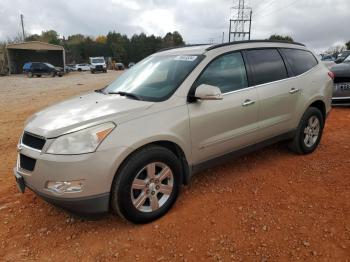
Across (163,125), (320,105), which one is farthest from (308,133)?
(163,125)

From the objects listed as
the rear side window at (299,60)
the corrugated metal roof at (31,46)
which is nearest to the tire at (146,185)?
the rear side window at (299,60)

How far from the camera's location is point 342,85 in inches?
340

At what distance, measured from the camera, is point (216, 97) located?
3424 millimetres

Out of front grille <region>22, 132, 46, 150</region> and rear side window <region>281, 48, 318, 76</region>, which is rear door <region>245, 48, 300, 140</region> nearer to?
rear side window <region>281, 48, 318, 76</region>

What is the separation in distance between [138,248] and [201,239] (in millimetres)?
592

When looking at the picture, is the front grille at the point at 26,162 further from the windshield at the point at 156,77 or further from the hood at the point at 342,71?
the hood at the point at 342,71

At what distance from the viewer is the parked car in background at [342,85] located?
8.56 meters

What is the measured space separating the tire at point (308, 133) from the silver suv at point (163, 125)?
0.02 metres

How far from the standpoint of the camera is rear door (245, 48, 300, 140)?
13.9ft

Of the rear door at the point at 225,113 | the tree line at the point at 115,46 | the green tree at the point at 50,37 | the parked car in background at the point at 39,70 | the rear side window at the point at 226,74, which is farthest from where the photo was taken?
the green tree at the point at 50,37

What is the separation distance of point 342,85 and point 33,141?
806 centimetres

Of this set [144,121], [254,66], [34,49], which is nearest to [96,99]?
[144,121]

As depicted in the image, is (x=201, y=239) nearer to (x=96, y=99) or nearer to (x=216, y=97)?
(x=216, y=97)

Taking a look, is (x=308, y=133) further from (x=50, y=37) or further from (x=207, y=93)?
(x=50, y=37)
